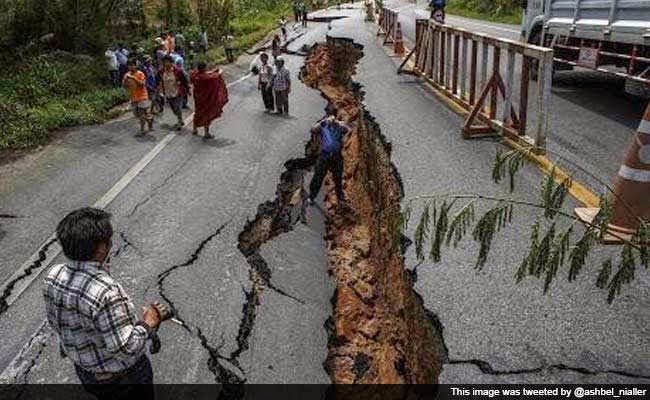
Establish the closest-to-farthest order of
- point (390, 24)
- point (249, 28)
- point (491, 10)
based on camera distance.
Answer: point (390, 24), point (249, 28), point (491, 10)

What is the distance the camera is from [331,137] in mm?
7578

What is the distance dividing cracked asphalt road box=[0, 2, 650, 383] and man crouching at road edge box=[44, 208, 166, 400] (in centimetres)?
122

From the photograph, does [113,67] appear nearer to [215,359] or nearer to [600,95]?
[600,95]

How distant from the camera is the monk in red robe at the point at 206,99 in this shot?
10250 mm

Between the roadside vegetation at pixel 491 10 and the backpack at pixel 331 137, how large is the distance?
23.9 metres

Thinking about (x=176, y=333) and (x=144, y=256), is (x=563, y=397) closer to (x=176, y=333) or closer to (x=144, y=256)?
(x=176, y=333)

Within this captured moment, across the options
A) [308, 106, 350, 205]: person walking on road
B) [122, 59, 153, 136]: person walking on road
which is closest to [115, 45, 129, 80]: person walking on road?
[122, 59, 153, 136]: person walking on road

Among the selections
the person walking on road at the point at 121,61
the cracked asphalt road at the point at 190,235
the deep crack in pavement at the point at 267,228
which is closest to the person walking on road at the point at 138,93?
the cracked asphalt road at the point at 190,235

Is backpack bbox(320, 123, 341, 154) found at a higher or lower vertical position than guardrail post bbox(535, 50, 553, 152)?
lower

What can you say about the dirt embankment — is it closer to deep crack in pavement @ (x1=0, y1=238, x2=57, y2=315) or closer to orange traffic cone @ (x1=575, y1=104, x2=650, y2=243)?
orange traffic cone @ (x1=575, y1=104, x2=650, y2=243)

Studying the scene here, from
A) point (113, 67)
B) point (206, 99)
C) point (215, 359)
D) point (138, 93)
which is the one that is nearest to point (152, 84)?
point (138, 93)

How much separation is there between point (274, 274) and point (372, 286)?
1219 mm

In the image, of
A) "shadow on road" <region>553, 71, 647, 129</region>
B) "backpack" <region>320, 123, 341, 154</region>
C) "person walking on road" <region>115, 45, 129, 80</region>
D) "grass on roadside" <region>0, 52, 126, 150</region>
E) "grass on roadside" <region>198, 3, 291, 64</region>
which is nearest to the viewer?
"backpack" <region>320, 123, 341, 154</region>

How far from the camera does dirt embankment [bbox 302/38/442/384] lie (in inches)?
174
